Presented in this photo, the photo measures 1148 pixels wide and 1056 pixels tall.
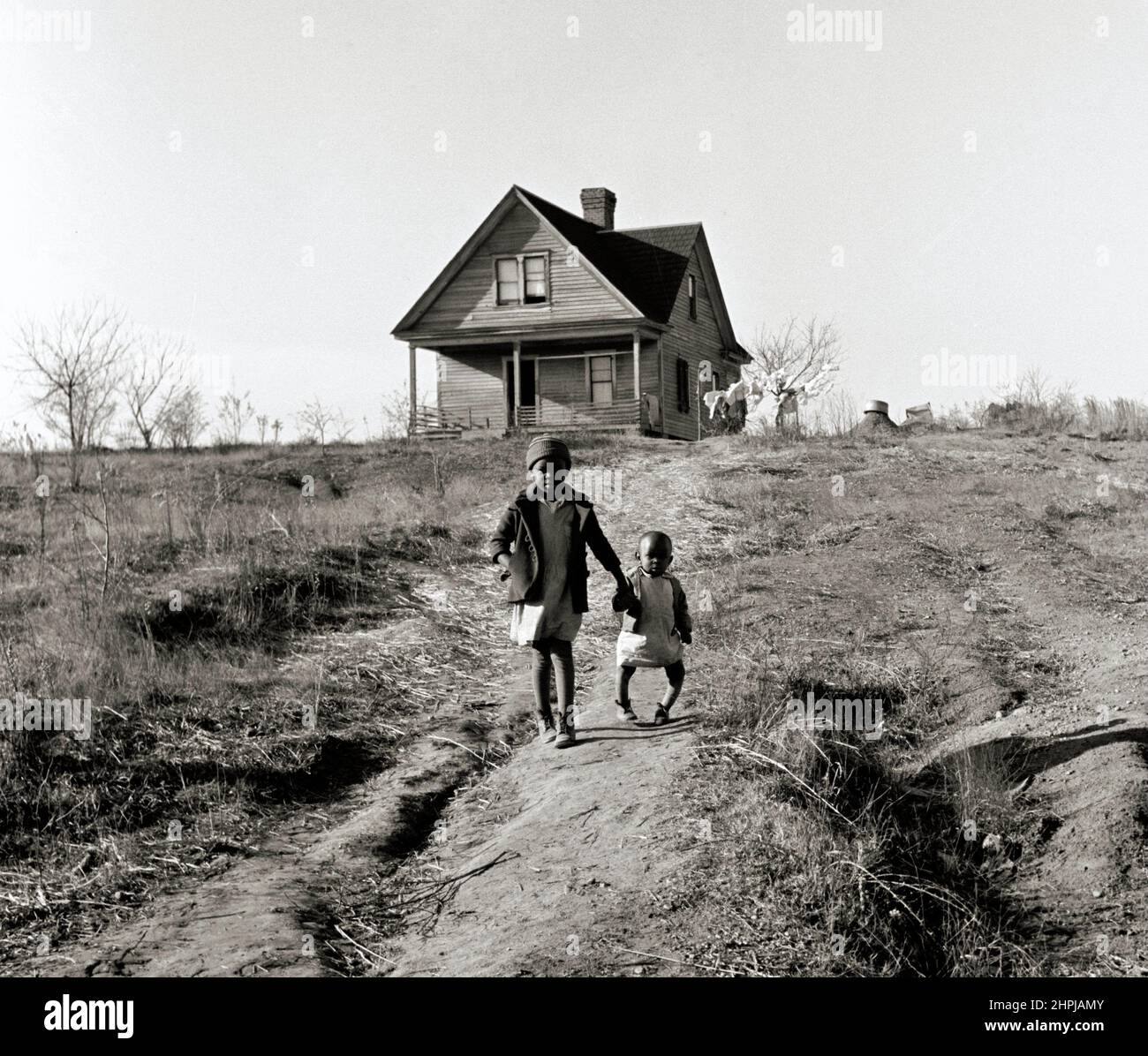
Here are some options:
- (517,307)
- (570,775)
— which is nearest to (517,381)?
(517,307)

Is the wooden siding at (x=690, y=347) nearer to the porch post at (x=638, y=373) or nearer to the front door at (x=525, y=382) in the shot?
the porch post at (x=638, y=373)

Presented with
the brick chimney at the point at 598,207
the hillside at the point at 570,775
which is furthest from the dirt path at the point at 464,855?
the brick chimney at the point at 598,207

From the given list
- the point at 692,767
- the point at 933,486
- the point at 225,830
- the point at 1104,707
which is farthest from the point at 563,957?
the point at 933,486

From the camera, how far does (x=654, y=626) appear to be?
7.25m

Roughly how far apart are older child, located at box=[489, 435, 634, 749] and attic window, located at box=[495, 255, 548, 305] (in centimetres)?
2632

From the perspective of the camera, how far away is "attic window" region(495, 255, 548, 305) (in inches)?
1296

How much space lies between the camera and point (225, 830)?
249 inches

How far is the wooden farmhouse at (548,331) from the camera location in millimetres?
32219

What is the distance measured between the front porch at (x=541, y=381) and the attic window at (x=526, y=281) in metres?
1.20

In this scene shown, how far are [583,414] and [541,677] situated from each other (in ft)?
84.8

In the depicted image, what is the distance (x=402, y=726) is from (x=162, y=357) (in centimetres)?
2945

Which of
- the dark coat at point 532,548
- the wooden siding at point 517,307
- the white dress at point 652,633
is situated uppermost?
the wooden siding at point 517,307

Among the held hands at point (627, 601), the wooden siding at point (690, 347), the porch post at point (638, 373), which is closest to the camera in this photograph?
the held hands at point (627, 601)

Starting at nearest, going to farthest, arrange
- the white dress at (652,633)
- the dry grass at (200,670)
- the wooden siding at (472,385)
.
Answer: the dry grass at (200,670)
the white dress at (652,633)
the wooden siding at (472,385)
